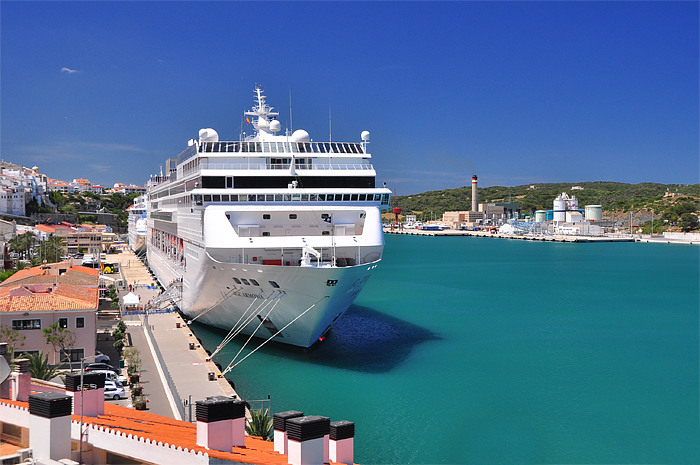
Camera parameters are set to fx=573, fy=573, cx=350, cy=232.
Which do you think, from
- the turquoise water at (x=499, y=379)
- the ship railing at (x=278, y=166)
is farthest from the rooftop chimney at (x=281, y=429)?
the ship railing at (x=278, y=166)

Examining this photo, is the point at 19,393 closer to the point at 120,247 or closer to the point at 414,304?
the point at 414,304

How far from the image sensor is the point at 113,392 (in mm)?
15898

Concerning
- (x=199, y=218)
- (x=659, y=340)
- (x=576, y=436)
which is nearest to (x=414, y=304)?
(x=659, y=340)

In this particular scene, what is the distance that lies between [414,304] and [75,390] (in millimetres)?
31910

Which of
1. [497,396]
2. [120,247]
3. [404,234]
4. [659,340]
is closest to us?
[497,396]

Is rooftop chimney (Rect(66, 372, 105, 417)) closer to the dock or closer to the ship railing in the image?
the ship railing

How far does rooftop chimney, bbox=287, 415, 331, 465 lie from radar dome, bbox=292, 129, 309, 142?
64.5 feet

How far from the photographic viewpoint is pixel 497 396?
19.7 metres

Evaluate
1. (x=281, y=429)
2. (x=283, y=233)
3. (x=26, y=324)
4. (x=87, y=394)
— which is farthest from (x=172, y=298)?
(x=281, y=429)

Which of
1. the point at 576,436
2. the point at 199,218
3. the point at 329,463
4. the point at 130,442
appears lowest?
the point at 576,436

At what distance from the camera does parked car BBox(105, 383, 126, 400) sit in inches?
622

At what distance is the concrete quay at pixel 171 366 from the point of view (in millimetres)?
15906

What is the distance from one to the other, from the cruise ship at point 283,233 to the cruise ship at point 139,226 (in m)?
43.0

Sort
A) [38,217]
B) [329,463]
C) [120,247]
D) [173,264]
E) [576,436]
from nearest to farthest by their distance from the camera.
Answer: [329,463] < [576,436] < [173,264] < [120,247] < [38,217]
